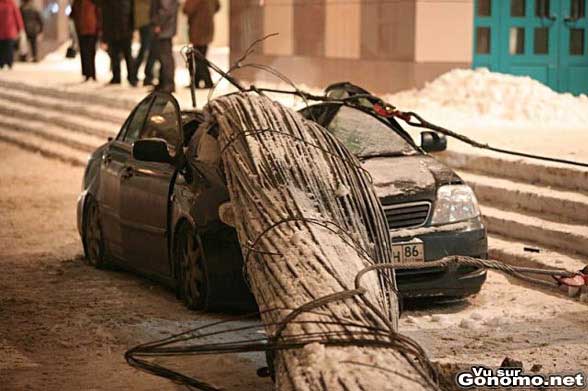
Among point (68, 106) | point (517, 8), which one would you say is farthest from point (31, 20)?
point (517, 8)

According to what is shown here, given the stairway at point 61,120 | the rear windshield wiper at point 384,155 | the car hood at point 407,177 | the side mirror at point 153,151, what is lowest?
the stairway at point 61,120

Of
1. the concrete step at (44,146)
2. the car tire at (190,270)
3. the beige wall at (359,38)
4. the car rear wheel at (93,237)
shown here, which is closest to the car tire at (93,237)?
the car rear wheel at (93,237)

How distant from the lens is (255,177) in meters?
9.24

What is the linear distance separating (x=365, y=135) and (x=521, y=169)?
9.45ft

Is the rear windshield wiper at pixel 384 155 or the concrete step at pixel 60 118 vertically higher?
the rear windshield wiper at pixel 384 155

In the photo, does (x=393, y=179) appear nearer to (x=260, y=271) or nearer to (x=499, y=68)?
(x=260, y=271)

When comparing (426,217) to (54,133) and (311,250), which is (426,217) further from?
(54,133)

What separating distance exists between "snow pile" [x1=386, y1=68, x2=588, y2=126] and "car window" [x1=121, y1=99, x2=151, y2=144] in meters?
6.64

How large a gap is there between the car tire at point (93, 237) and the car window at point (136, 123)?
604 millimetres

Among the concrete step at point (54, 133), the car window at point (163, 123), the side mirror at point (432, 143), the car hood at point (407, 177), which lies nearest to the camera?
the car hood at point (407, 177)

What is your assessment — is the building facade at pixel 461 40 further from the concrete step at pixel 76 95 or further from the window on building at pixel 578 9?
the concrete step at pixel 76 95

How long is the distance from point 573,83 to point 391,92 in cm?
259

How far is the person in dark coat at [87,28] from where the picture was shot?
28047mm

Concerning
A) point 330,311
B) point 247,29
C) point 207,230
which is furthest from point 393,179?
point 247,29
